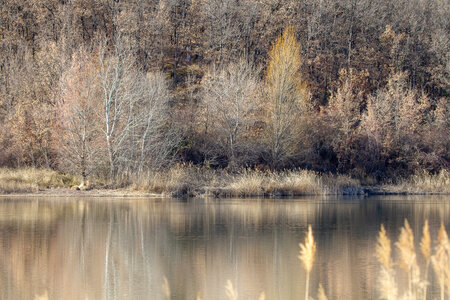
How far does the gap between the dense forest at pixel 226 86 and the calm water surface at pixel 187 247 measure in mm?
11582

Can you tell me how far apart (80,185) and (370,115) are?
26.3 meters

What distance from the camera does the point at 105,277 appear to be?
16.3 m

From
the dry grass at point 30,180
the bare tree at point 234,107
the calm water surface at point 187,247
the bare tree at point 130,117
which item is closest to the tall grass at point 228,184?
the bare tree at point 130,117

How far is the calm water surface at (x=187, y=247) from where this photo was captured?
15211 mm

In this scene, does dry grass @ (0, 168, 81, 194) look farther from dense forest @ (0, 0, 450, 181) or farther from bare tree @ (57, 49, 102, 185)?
dense forest @ (0, 0, 450, 181)

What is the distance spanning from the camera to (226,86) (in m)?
51.3

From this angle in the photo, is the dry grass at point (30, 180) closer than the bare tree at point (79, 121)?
Yes

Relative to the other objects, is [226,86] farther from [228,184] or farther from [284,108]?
[228,184]

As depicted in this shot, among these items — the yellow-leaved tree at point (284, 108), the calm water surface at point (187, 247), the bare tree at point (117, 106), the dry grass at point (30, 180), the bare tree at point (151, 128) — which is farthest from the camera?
→ the yellow-leaved tree at point (284, 108)

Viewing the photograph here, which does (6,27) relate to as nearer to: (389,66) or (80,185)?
(80,185)

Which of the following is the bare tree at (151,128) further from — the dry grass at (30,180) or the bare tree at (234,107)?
the dry grass at (30,180)

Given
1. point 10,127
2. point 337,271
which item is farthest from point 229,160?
point 337,271

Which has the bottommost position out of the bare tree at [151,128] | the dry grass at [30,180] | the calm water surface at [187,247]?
the calm water surface at [187,247]

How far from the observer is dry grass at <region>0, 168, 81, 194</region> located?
134ft
